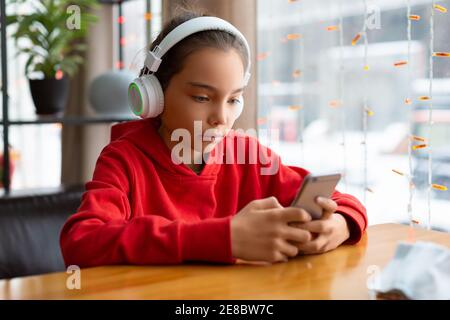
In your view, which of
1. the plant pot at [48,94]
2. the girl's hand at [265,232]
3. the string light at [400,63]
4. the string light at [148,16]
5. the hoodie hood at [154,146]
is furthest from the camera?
the string light at [148,16]

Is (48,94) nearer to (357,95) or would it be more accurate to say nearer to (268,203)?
(357,95)

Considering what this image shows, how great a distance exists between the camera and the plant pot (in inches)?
94.8

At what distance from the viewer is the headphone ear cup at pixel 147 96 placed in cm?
108

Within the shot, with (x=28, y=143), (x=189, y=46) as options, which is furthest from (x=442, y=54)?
(x=28, y=143)

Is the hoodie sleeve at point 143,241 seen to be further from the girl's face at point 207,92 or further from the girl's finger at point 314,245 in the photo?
the girl's face at point 207,92

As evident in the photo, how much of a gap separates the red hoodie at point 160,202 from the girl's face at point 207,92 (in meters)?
0.10

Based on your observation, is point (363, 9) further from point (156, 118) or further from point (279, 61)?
point (156, 118)

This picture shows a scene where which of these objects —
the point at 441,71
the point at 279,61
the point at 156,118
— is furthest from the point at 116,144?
the point at 279,61

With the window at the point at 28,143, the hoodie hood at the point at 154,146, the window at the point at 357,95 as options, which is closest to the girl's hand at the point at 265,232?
the hoodie hood at the point at 154,146

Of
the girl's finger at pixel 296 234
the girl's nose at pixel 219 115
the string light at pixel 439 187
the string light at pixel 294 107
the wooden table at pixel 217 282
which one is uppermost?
the string light at pixel 294 107

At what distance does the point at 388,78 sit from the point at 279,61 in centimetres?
44

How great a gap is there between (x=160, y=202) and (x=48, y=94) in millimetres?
1459

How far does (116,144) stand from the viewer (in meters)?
1.14

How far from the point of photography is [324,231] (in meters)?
0.93
